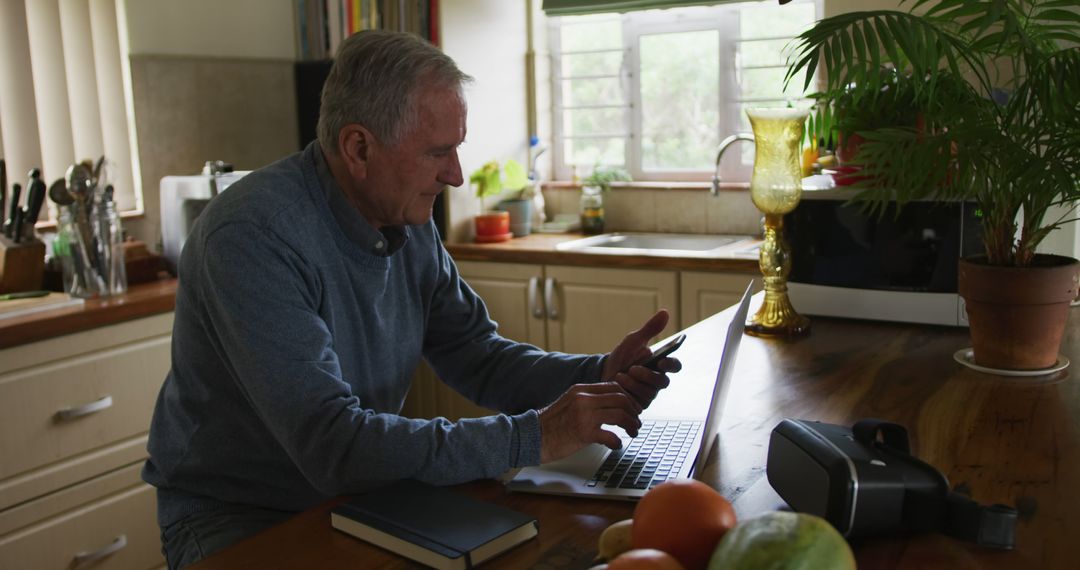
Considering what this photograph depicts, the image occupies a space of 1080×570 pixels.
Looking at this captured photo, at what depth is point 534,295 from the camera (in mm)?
3340

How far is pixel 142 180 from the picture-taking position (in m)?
3.38

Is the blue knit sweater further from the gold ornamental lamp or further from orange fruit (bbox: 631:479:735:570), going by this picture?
the gold ornamental lamp

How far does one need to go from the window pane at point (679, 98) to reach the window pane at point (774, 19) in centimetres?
13

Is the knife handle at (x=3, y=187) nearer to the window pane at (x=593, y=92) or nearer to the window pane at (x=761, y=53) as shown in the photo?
the window pane at (x=593, y=92)

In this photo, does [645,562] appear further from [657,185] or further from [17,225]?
[657,185]

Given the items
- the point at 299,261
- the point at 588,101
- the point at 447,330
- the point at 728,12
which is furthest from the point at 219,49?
the point at 299,261

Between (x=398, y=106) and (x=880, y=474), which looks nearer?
(x=880, y=474)

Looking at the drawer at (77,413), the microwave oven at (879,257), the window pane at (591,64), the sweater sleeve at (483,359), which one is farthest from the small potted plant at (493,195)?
the sweater sleeve at (483,359)

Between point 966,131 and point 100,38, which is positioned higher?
point 100,38

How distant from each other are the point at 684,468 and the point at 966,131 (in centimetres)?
76

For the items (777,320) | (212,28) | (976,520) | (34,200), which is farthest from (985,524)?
(212,28)

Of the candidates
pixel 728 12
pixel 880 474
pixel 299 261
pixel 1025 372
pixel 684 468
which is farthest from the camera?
pixel 728 12

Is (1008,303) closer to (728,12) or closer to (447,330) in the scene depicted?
(447,330)

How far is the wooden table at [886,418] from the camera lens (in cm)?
102
